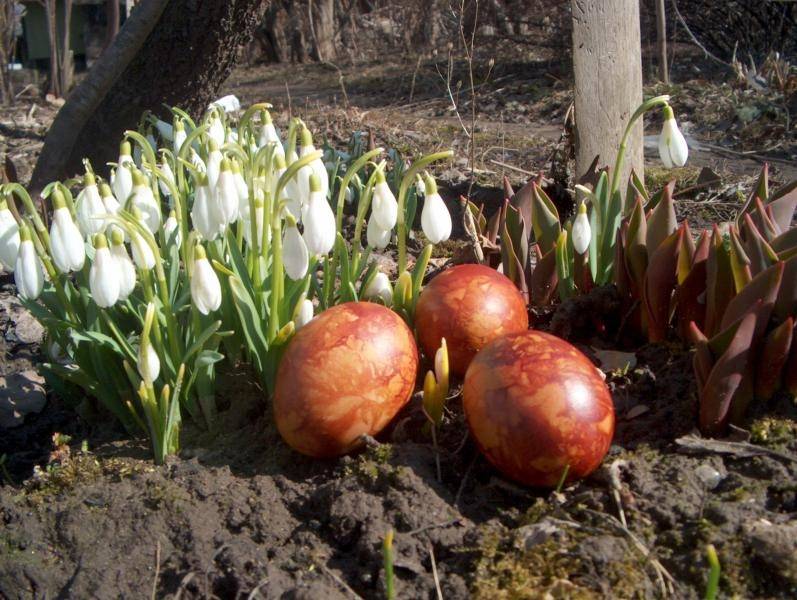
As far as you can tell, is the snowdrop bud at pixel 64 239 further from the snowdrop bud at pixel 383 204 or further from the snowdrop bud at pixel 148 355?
the snowdrop bud at pixel 383 204

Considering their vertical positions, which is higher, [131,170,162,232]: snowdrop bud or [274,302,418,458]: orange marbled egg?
[131,170,162,232]: snowdrop bud

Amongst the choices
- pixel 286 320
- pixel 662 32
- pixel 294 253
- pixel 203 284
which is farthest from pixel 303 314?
pixel 662 32

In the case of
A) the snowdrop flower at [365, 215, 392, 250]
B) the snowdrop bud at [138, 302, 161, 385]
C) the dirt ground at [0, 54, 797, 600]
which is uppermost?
the snowdrop flower at [365, 215, 392, 250]

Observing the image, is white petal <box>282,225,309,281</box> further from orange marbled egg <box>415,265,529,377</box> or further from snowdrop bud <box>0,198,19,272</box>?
snowdrop bud <box>0,198,19,272</box>

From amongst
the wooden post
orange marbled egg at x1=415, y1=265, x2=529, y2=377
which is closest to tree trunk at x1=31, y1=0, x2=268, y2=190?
orange marbled egg at x1=415, y1=265, x2=529, y2=377

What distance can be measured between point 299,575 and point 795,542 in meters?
0.99

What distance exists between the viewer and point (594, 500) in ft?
6.07

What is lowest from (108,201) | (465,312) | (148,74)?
(465,312)

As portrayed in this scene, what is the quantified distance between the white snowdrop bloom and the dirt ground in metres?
0.29

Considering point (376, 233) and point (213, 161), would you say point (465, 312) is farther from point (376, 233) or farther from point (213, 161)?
point (213, 161)

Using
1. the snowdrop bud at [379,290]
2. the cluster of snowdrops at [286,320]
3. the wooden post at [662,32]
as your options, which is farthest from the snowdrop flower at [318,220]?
the wooden post at [662,32]

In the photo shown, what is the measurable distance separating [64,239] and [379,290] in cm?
88

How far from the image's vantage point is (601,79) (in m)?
3.63

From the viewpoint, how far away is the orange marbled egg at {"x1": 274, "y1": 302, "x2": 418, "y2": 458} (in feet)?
6.79
